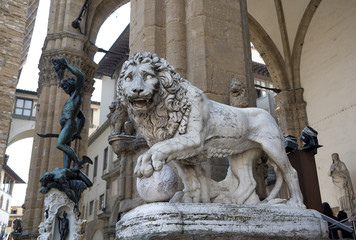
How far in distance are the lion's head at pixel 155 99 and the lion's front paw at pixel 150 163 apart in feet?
0.79

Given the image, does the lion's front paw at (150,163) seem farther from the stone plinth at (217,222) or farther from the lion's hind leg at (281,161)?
the lion's hind leg at (281,161)

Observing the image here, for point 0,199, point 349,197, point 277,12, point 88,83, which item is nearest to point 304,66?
point 277,12

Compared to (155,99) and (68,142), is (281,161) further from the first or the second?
(68,142)

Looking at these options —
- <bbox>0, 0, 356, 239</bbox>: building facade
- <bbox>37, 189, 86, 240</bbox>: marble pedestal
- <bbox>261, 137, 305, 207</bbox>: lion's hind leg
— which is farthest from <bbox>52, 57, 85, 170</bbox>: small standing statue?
<bbox>261, 137, 305, 207</bbox>: lion's hind leg

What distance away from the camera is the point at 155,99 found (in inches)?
97.3

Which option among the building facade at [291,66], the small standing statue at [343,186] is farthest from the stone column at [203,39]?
the small standing statue at [343,186]

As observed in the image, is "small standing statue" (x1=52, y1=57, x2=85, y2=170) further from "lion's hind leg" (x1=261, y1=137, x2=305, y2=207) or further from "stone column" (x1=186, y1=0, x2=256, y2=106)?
"lion's hind leg" (x1=261, y1=137, x2=305, y2=207)

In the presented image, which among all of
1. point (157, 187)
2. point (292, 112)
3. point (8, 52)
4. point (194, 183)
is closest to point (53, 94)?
point (8, 52)

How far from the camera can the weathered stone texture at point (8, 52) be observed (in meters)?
10.3

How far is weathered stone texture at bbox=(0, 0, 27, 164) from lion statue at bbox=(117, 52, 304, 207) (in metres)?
8.68

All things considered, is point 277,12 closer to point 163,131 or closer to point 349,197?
point 349,197

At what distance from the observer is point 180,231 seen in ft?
6.86

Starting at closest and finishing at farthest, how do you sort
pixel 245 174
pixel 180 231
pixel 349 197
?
pixel 180 231, pixel 245 174, pixel 349 197

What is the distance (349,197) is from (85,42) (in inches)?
394
